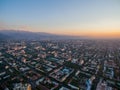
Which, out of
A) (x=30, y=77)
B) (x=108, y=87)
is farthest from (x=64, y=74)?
(x=108, y=87)

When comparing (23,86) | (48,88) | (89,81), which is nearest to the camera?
(23,86)

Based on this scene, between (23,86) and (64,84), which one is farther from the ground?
(23,86)

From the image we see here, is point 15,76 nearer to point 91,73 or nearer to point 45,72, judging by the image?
point 45,72

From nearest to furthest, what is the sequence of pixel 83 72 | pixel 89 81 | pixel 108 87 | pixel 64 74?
pixel 108 87, pixel 89 81, pixel 64 74, pixel 83 72

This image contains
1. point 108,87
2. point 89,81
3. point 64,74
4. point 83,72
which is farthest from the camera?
point 83,72

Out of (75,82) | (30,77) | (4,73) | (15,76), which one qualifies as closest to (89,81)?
(75,82)

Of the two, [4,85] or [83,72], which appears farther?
[83,72]

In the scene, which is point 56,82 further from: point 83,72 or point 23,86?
point 83,72

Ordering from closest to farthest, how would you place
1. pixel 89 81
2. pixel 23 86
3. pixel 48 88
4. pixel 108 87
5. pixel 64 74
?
1. pixel 23 86
2. pixel 48 88
3. pixel 108 87
4. pixel 89 81
5. pixel 64 74

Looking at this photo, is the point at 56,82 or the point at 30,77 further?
the point at 30,77
